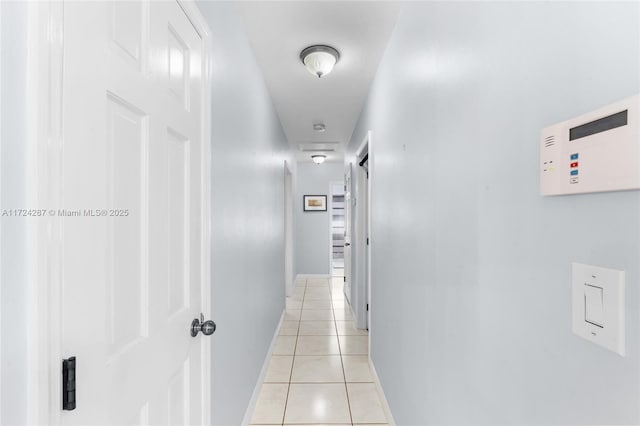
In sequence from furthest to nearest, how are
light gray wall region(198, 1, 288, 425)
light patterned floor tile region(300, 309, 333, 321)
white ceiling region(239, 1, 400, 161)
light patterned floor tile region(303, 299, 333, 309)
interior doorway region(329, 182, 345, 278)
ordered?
interior doorway region(329, 182, 345, 278) → light patterned floor tile region(303, 299, 333, 309) → light patterned floor tile region(300, 309, 333, 321) → white ceiling region(239, 1, 400, 161) → light gray wall region(198, 1, 288, 425)

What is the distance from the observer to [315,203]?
7215 millimetres

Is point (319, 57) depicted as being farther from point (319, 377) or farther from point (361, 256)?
point (319, 377)

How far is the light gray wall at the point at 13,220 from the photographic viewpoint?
19.6 inches

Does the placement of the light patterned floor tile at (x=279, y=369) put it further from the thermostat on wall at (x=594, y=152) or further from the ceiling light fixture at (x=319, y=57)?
the thermostat on wall at (x=594, y=152)

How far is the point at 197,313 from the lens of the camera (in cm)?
125

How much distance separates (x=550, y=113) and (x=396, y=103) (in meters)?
1.42

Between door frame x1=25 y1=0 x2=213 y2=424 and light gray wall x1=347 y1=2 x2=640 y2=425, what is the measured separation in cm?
98

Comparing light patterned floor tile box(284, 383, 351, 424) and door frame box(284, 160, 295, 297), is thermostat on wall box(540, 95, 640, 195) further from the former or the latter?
door frame box(284, 160, 295, 297)

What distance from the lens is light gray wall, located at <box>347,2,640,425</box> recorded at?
1.91 ft

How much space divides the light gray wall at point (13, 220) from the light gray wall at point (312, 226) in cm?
654

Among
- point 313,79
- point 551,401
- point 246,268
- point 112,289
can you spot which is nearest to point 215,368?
point 246,268

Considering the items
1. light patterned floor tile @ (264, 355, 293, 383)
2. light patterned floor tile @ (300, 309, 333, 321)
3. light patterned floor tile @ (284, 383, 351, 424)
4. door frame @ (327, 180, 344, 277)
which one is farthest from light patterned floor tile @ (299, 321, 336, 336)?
door frame @ (327, 180, 344, 277)

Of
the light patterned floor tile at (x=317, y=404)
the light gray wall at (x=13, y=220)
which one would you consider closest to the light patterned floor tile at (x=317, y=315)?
the light patterned floor tile at (x=317, y=404)

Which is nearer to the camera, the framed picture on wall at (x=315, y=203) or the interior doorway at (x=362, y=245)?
the interior doorway at (x=362, y=245)
